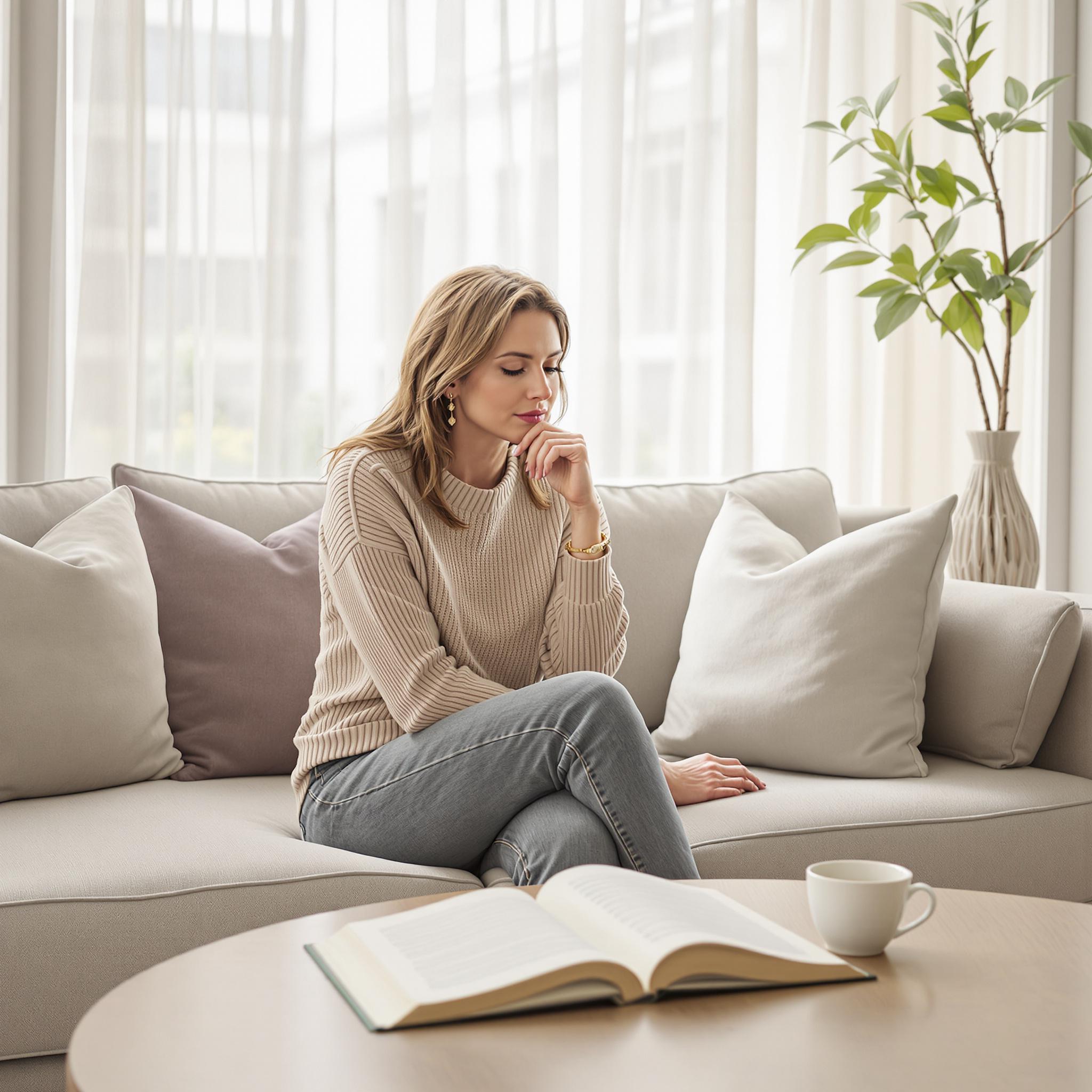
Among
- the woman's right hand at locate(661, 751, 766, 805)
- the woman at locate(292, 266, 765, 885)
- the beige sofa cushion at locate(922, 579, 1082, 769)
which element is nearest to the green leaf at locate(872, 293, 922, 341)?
the beige sofa cushion at locate(922, 579, 1082, 769)

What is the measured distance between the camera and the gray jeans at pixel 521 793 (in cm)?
146

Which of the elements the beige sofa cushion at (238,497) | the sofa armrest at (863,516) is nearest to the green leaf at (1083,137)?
the sofa armrest at (863,516)

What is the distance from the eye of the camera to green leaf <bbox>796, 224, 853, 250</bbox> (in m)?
2.67

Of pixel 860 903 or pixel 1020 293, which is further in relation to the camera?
pixel 1020 293

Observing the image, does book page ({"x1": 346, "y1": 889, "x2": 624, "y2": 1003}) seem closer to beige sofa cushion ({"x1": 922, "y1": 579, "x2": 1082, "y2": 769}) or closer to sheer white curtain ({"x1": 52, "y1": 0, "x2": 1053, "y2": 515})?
beige sofa cushion ({"x1": 922, "y1": 579, "x2": 1082, "y2": 769})

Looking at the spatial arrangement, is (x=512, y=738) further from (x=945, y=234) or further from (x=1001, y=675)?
(x=945, y=234)

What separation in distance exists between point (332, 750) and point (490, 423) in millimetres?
537

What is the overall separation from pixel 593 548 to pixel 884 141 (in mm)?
1317

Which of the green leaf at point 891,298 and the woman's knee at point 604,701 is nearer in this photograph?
the woman's knee at point 604,701

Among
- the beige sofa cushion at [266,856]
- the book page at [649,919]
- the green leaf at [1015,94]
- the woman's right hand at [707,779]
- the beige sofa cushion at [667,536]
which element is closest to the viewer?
the book page at [649,919]

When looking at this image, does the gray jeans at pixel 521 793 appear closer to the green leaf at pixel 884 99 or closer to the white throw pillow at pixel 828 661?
the white throw pillow at pixel 828 661

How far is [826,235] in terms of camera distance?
8.77 ft

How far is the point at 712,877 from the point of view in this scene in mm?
1672

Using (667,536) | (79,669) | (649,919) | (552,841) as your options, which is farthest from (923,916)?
(667,536)
